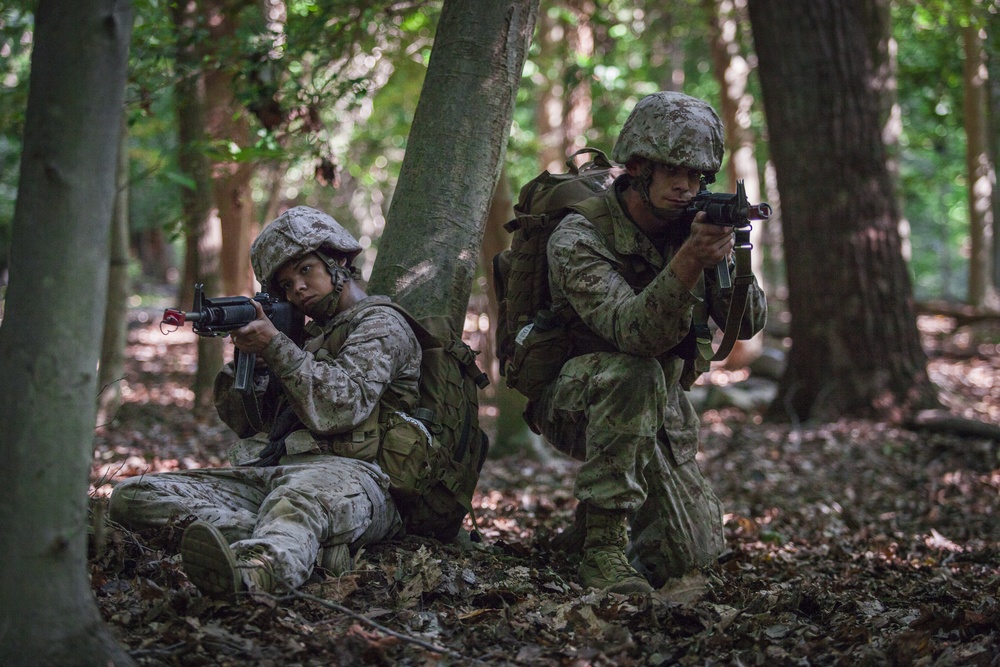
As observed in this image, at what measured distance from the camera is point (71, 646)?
242 centimetres

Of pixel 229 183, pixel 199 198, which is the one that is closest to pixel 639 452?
pixel 229 183

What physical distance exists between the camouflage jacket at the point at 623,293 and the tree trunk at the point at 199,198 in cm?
364

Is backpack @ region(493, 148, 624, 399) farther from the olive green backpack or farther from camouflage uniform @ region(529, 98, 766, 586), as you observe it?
the olive green backpack

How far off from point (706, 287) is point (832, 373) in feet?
16.8

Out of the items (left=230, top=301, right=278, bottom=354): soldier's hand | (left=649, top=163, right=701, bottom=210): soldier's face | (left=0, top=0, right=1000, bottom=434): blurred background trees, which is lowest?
(left=230, top=301, right=278, bottom=354): soldier's hand

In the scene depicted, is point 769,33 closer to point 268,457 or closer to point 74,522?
point 268,457

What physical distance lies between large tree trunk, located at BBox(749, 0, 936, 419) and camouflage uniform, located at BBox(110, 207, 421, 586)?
590 cm

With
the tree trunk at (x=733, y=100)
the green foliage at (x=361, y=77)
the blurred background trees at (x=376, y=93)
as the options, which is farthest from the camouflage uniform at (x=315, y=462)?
the tree trunk at (x=733, y=100)

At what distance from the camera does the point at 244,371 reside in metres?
3.85

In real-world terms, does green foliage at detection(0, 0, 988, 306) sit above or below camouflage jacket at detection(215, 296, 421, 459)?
above

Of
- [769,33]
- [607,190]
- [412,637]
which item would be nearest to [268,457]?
[412,637]

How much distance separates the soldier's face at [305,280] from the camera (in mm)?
4117

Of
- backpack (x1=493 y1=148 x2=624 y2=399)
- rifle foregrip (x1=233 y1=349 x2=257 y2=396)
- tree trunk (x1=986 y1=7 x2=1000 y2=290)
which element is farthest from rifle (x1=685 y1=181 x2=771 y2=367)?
tree trunk (x1=986 y1=7 x2=1000 y2=290)

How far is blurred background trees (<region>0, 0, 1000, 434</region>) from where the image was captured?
634 cm
